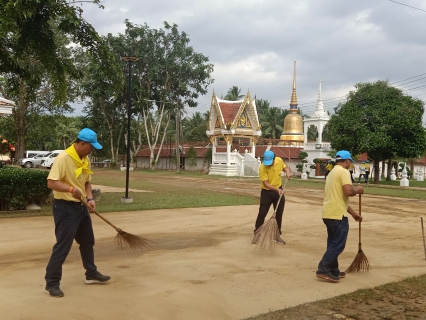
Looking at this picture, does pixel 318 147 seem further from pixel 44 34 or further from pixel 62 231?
pixel 62 231

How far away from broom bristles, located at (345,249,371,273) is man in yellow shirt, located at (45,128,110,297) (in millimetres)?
3211

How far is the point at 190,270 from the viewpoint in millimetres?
6070

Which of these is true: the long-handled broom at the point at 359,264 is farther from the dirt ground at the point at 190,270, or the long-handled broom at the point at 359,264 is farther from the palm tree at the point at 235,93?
the palm tree at the point at 235,93

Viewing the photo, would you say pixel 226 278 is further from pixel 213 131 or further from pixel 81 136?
pixel 213 131

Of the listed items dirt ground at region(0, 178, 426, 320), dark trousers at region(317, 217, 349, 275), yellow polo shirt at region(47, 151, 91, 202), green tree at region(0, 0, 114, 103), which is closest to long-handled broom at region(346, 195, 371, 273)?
dirt ground at region(0, 178, 426, 320)

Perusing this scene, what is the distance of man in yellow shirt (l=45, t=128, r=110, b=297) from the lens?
486cm

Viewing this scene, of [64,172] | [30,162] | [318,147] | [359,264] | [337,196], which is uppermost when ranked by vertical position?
[318,147]

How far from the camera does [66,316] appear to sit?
14.0 feet

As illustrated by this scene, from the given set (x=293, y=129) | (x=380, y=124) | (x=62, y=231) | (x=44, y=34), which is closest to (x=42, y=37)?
(x=44, y=34)

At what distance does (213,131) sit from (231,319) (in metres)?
38.5

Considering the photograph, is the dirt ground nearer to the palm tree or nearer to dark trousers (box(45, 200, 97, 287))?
dark trousers (box(45, 200, 97, 287))

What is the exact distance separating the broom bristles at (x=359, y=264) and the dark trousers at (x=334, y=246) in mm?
502

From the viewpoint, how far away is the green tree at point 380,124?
2966 cm

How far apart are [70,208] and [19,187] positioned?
7.41 m
